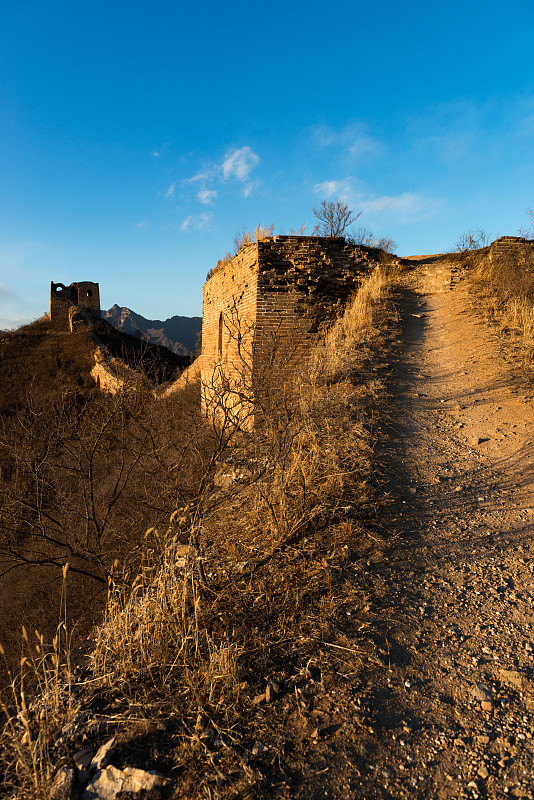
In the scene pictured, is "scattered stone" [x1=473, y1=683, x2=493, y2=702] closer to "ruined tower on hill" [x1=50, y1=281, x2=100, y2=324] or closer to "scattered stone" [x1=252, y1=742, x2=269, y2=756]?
"scattered stone" [x1=252, y1=742, x2=269, y2=756]

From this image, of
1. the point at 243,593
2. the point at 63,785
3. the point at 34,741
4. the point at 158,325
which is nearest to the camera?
the point at 63,785

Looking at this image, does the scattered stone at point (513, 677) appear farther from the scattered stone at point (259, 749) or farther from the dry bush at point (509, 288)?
the dry bush at point (509, 288)

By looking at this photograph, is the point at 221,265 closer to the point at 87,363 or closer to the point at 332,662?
the point at 332,662

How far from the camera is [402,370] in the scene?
6.48m

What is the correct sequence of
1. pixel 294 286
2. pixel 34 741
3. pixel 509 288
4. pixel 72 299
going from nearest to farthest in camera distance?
pixel 34 741
pixel 294 286
pixel 509 288
pixel 72 299

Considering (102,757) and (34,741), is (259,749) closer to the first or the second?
(102,757)

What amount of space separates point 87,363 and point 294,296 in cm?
1786

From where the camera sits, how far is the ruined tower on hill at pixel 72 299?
26812 millimetres

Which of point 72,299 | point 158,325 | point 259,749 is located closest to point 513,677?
point 259,749

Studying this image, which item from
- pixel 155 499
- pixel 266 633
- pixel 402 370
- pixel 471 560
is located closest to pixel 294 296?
pixel 402 370

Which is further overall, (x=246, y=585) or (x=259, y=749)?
(x=246, y=585)

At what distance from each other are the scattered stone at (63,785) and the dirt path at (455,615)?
105 centimetres

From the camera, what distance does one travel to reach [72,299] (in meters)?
27.3

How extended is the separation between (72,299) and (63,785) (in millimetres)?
30191
